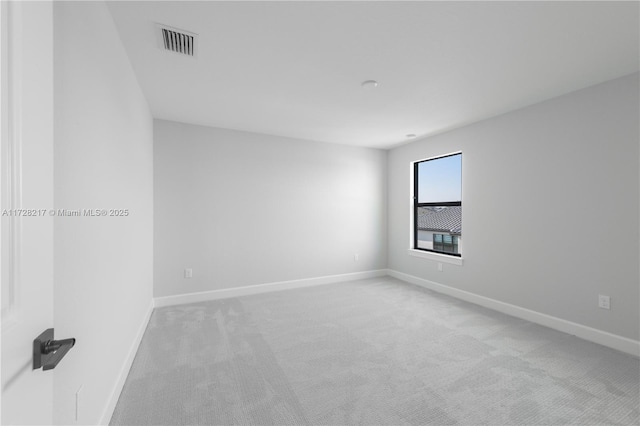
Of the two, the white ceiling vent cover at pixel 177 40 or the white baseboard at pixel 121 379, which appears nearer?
the white baseboard at pixel 121 379

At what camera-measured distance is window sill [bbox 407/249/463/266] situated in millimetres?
3924

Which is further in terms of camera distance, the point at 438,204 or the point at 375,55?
the point at 438,204

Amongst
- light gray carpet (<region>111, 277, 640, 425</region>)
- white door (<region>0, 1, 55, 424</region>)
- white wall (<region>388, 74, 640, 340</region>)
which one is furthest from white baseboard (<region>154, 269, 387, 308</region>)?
white door (<region>0, 1, 55, 424</region>)

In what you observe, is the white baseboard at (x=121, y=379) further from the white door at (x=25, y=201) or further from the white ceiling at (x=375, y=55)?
the white ceiling at (x=375, y=55)

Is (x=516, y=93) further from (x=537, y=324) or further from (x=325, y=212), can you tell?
(x=325, y=212)

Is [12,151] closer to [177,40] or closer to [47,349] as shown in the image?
[47,349]

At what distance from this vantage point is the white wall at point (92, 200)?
1.11m

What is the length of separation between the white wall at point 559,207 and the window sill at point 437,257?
0.11 metres

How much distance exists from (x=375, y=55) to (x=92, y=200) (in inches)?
82.3

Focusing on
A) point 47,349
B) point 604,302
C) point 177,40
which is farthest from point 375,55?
point 604,302

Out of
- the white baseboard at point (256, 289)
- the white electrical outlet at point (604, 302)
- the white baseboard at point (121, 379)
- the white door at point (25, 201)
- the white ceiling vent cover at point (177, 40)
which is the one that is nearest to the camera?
the white door at point (25, 201)

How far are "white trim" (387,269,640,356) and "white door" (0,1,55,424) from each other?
3.82 m

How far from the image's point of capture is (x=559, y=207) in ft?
9.40

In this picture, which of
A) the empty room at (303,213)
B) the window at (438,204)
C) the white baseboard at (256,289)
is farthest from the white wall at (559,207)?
the white baseboard at (256,289)
